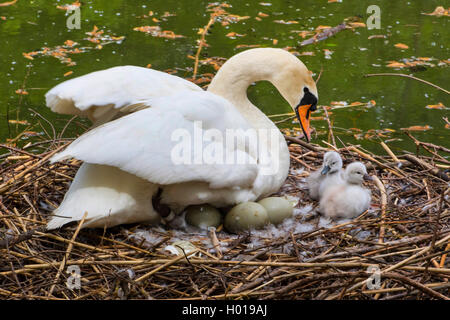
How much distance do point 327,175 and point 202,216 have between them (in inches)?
38.8

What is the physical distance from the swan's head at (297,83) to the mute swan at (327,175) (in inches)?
15.3

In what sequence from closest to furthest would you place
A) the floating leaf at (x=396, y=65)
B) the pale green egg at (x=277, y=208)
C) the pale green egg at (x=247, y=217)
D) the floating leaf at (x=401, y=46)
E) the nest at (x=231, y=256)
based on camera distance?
the nest at (x=231, y=256)
the pale green egg at (x=247, y=217)
the pale green egg at (x=277, y=208)
the floating leaf at (x=396, y=65)
the floating leaf at (x=401, y=46)

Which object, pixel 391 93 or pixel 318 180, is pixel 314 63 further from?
pixel 318 180

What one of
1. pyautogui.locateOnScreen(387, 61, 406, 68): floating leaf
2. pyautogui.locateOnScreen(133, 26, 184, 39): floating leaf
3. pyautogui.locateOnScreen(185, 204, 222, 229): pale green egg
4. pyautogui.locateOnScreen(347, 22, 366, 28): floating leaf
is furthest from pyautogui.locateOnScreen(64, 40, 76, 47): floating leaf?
pyautogui.locateOnScreen(185, 204, 222, 229): pale green egg

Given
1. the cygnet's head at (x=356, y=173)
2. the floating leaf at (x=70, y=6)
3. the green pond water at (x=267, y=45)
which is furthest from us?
the floating leaf at (x=70, y=6)

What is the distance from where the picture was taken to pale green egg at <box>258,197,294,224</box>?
160 inches

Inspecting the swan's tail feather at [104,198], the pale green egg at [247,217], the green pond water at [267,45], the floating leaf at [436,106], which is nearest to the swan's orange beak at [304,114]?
the pale green egg at [247,217]

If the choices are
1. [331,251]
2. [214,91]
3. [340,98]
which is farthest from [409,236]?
[340,98]

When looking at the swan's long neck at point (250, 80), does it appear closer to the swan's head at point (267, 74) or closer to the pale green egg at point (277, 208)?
the swan's head at point (267, 74)

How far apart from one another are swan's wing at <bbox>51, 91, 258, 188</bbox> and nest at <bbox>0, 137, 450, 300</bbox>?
0.41 metres

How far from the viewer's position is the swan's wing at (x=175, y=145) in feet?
11.5

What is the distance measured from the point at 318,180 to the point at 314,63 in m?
3.55

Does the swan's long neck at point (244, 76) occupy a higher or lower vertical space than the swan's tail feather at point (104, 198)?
higher

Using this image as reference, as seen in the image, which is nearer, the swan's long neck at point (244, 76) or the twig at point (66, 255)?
the twig at point (66, 255)
